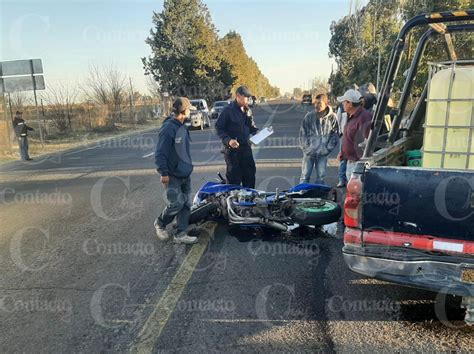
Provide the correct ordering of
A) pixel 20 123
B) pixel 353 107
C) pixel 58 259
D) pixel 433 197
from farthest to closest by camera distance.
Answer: pixel 20 123 < pixel 353 107 < pixel 58 259 < pixel 433 197

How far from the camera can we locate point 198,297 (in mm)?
3838

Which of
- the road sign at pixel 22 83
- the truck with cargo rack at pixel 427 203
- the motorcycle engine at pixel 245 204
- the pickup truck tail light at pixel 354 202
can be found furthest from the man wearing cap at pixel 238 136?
the road sign at pixel 22 83

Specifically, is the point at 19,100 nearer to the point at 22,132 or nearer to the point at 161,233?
the point at 22,132

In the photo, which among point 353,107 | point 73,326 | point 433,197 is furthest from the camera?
point 353,107

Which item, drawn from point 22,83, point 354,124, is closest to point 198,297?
point 354,124

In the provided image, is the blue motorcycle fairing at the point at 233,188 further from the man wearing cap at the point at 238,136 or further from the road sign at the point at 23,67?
the road sign at the point at 23,67

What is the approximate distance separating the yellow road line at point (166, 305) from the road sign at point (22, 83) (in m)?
17.5

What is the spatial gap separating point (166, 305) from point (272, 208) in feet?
6.33

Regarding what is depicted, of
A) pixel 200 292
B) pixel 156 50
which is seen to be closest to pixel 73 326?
pixel 200 292

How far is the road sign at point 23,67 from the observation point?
19.4 meters

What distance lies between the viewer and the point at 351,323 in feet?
10.9

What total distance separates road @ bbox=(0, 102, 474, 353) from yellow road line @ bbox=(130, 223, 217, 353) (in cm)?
1

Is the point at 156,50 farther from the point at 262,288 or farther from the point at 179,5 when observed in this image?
the point at 262,288

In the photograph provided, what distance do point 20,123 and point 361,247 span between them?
15.9 m
